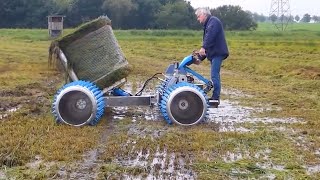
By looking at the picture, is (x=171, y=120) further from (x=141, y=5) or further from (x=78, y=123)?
(x=141, y=5)

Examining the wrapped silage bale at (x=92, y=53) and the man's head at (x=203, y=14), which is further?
the man's head at (x=203, y=14)

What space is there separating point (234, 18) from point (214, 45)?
62.5 m

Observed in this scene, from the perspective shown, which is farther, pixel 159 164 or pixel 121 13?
pixel 121 13

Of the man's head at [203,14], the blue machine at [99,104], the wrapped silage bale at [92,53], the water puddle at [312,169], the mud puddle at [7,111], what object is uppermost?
the man's head at [203,14]

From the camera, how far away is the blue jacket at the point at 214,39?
947 cm

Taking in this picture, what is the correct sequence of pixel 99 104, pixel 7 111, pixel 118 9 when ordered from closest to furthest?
pixel 99 104 → pixel 7 111 → pixel 118 9

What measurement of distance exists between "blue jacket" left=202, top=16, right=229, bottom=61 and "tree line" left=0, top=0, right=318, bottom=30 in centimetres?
5540

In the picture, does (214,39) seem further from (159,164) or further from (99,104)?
(159,164)

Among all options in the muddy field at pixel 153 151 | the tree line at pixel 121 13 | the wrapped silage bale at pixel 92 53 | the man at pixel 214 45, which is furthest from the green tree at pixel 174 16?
the wrapped silage bale at pixel 92 53

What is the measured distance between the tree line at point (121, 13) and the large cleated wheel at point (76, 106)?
56.7 m

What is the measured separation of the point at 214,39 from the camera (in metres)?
9.53

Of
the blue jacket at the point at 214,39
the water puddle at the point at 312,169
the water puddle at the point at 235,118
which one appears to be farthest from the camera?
the blue jacket at the point at 214,39

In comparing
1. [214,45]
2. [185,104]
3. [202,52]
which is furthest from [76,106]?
[214,45]

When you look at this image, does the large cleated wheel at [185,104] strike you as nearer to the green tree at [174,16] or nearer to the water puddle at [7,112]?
the water puddle at [7,112]
